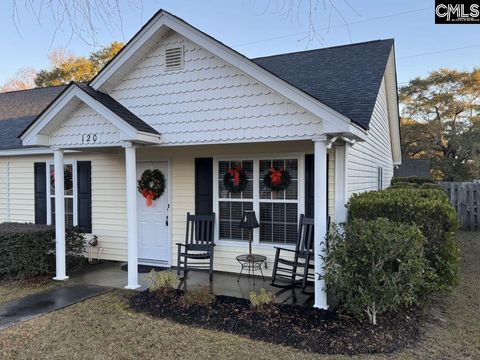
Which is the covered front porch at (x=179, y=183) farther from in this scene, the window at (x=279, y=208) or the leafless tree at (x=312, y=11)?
the leafless tree at (x=312, y=11)

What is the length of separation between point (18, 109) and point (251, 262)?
9809 mm

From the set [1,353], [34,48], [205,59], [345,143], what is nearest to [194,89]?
[205,59]

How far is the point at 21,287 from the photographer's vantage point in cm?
634

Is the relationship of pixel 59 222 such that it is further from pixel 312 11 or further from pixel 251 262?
pixel 312 11

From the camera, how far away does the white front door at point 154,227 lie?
771 centimetres

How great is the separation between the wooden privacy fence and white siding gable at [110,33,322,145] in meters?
10.2

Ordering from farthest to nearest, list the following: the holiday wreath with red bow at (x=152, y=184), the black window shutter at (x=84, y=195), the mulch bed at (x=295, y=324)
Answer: the black window shutter at (x=84, y=195), the holiday wreath with red bow at (x=152, y=184), the mulch bed at (x=295, y=324)

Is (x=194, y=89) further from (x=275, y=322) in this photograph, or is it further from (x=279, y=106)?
(x=275, y=322)

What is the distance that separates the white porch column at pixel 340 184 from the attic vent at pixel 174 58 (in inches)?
113

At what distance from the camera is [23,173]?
30.4ft

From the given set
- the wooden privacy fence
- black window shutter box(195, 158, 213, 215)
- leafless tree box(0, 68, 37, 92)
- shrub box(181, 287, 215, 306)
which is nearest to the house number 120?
black window shutter box(195, 158, 213, 215)

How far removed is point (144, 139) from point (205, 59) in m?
1.55

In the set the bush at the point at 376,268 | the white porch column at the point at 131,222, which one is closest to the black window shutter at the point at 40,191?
the white porch column at the point at 131,222

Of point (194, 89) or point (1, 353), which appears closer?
point (1, 353)
